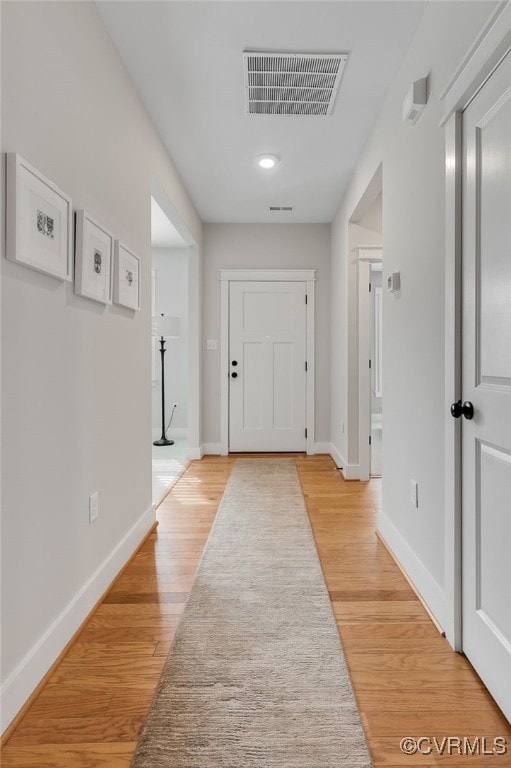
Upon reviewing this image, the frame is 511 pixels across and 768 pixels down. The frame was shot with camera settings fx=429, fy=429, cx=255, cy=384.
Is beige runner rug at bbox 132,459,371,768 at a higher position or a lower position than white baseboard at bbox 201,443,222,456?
lower

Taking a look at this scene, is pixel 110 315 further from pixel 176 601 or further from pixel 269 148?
pixel 269 148

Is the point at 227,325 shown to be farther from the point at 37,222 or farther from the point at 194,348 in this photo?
the point at 37,222

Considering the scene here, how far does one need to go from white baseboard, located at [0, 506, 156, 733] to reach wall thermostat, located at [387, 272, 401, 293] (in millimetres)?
1904

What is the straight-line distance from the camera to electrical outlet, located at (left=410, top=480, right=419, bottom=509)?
1.96m

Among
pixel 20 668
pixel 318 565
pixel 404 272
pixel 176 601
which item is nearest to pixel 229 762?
pixel 20 668

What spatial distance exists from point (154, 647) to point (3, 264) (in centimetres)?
136

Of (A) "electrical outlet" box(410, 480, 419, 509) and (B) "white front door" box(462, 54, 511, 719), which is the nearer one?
(B) "white front door" box(462, 54, 511, 719)

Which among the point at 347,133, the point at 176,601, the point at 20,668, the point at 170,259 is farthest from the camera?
the point at 170,259

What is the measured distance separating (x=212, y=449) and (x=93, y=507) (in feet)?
9.92

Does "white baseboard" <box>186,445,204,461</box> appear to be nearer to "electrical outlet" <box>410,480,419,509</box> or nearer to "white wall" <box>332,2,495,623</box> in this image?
"white wall" <box>332,2,495,623</box>

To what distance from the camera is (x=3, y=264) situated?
46.4 inches

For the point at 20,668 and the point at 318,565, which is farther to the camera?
the point at 318,565

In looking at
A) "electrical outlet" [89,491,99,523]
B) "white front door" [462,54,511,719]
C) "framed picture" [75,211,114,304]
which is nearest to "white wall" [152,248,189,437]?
"framed picture" [75,211,114,304]

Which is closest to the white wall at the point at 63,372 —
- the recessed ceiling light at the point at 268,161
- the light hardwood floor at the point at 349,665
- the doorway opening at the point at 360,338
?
the light hardwood floor at the point at 349,665
